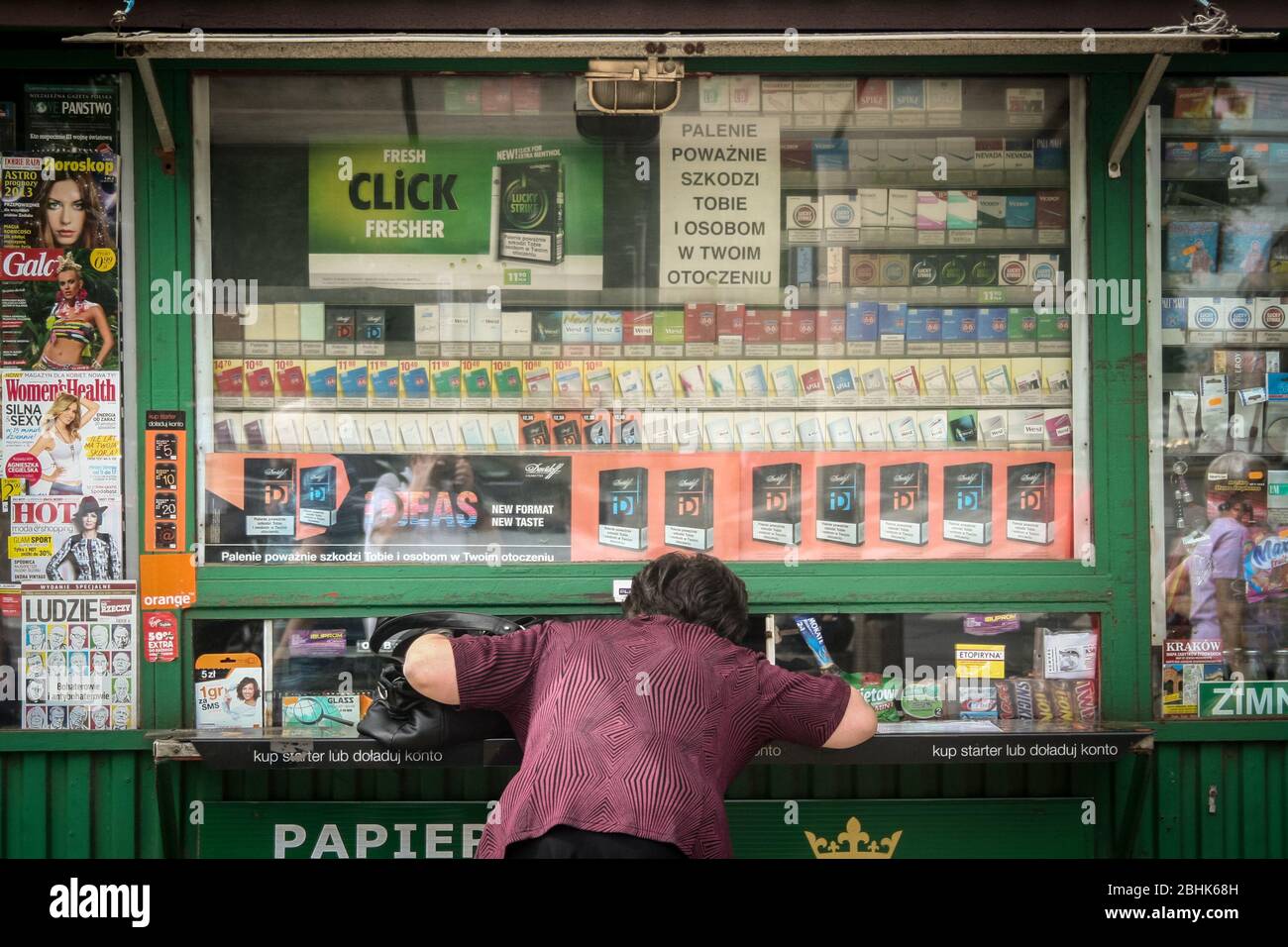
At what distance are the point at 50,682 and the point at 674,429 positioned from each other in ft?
8.00

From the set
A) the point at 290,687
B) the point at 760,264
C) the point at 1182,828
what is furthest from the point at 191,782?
the point at 1182,828

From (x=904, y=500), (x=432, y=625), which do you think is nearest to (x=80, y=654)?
(x=432, y=625)

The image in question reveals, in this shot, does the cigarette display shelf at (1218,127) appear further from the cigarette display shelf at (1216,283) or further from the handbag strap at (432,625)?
the handbag strap at (432,625)

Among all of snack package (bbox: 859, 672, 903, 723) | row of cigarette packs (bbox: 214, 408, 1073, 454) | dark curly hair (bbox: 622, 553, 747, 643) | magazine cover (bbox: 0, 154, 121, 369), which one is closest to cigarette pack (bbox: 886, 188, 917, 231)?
row of cigarette packs (bbox: 214, 408, 1073, 454)

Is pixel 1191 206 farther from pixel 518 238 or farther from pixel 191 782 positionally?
pixel 191 782

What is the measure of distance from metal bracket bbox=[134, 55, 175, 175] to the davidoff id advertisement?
42.3 inches

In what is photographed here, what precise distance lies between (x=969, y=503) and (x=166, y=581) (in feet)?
9.73

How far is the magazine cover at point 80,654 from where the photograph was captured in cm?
415

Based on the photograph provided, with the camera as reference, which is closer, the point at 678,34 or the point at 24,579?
the point at 678,34

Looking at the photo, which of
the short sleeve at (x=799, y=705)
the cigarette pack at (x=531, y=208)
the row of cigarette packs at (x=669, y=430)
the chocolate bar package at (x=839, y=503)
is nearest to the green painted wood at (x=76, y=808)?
the row of cigarette packs at (x=669, y=430)

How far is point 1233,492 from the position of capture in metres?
4.30

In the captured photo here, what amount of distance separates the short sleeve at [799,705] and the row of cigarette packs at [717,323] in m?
1.59

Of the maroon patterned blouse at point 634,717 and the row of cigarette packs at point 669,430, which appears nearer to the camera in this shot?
the maroon patterned blouse at point 634,717

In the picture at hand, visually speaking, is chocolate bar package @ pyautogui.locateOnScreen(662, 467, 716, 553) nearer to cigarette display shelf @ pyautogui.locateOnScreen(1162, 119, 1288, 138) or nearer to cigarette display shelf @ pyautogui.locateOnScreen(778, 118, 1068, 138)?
cigarette display shelf @ pyautogui.locateOnScreen(778, 118, 1068, 138)
